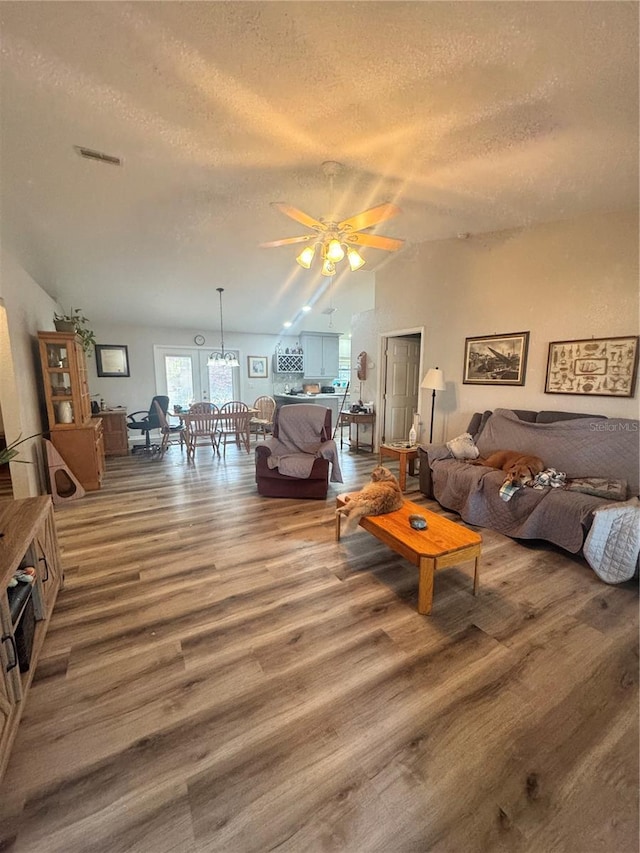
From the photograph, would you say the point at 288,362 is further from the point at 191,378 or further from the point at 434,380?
the point at 434,380

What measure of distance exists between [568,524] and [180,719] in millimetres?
2661

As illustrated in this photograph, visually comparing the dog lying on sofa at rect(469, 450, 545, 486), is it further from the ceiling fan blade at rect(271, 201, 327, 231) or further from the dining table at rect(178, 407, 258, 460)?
the dining table at rect(178, 407, 258, 460)

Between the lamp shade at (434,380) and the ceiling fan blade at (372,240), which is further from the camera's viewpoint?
the lamp shade at (434,380)

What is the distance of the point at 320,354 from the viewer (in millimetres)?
8078

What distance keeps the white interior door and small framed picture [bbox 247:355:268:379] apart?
347 centimetres

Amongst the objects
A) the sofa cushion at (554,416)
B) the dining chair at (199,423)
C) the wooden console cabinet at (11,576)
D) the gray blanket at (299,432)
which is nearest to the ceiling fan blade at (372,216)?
the gray blanket at (299,432)

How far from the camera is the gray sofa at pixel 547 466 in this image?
253 centimetres

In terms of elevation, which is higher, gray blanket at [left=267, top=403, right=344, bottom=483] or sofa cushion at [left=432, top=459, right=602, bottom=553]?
gray blanket at [left=267, top=403, right=344, bottom=483]

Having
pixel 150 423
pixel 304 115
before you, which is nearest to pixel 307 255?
pixel 304 115

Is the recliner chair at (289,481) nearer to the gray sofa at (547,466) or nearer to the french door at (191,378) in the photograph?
the gray sofa at (547,466)

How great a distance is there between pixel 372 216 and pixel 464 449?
240cm

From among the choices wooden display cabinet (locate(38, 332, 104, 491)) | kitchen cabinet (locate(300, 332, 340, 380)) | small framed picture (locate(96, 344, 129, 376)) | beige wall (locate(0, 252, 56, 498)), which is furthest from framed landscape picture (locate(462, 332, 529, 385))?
small framed picture (locate(96, 344, 129, 376))

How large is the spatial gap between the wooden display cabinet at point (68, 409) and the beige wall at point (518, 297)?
421 cm

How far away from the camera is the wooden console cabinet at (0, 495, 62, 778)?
1238 mm
